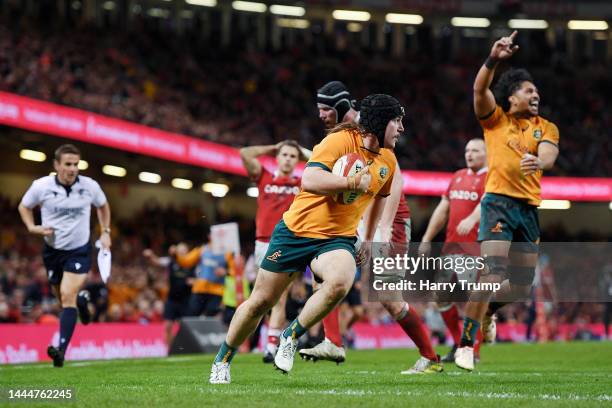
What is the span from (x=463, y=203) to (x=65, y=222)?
15.4ft

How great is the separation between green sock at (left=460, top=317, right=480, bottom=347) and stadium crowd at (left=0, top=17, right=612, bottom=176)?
15.1m

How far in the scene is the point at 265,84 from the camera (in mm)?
38438

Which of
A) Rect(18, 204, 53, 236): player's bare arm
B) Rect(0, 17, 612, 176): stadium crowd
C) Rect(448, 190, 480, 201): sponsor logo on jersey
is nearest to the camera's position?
Rect(18, 204, 53, 236): player's bare arm

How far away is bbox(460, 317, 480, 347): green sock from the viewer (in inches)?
357

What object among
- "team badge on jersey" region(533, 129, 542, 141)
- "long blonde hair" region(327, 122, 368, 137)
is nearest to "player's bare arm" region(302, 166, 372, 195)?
"long blonde hair" region(327, 122, 368, 137)

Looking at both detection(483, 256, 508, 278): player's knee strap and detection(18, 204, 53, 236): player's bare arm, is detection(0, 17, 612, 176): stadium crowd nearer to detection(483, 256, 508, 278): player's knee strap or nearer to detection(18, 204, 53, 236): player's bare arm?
detection(18, 204, 53, 236): player's bare arm

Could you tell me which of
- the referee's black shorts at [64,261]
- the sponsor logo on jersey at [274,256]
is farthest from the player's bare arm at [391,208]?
the referee's black shorts at [64,261]

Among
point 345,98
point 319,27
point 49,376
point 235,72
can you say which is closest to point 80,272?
point 49,376

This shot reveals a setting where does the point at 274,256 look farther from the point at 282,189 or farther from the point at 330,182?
the point at 282,189

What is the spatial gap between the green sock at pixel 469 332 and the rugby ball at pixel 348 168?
8.40 feet

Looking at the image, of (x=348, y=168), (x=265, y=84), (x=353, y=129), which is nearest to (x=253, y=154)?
(x=353, y=129)

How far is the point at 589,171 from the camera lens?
38.5 metres

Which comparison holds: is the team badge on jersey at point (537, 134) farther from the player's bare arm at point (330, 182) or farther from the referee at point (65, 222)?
the referee at point (65, 222)

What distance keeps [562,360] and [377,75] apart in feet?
97.2
